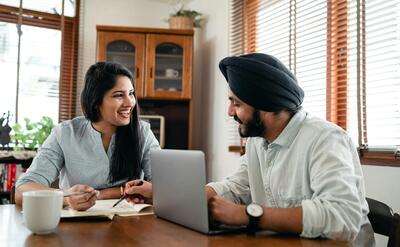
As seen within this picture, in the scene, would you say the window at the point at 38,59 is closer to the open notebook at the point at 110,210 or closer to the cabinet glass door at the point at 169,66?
the cabinet glass door at the point at 169,66

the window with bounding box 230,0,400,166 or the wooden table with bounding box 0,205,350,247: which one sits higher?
the window with bounding box 230,0,400,166

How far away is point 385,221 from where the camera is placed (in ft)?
3.58

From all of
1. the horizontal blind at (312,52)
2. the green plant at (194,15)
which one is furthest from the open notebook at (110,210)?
the green plant at (194,15)

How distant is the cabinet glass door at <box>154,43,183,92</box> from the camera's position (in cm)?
352

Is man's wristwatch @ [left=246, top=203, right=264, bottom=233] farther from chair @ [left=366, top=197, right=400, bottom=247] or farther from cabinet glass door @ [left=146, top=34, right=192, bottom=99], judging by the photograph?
cabinet glass door @ [left=146, top=34, right=192, bottom=99]

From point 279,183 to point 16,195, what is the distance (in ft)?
3.10

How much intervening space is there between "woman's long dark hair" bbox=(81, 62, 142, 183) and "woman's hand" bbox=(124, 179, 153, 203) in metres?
0.31

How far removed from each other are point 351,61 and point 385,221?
1214mm

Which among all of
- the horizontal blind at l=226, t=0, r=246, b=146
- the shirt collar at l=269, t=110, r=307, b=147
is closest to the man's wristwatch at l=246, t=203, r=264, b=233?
the shirt collar at l=269, t=110, r=307, b=147

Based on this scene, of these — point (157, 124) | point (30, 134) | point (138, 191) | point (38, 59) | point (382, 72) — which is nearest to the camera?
point (138, 191)

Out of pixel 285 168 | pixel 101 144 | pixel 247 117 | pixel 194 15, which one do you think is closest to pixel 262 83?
pixel 247 117

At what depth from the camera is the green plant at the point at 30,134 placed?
3.30 m

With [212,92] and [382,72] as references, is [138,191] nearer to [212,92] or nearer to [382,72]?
[382,72]

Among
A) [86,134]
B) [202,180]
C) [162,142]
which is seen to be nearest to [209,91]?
[162,142]
